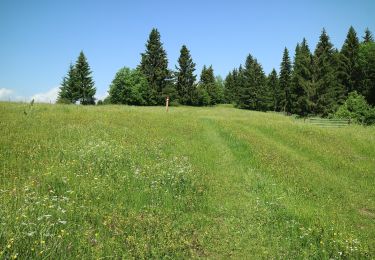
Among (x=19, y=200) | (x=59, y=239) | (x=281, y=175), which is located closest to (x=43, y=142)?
(x=19, y=200)

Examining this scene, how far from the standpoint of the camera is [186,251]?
7172mm

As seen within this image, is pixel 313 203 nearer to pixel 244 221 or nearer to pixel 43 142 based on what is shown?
pixel 244 221

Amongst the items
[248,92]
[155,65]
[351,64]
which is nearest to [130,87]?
[155,65]

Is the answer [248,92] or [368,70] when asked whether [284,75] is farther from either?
[368,70]

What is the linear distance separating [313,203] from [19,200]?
845 cm

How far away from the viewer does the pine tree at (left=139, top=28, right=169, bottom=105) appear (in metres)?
79.9

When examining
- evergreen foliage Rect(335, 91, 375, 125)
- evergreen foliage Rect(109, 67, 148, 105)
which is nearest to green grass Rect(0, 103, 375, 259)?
evergreen foliage Rect(335, 91, 375, 125)

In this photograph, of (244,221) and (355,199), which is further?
(355,199)

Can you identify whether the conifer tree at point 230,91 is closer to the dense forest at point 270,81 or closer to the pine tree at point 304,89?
the dense forest at point 270,81

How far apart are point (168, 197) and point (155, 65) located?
241 feet

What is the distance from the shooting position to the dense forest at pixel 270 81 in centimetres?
6956

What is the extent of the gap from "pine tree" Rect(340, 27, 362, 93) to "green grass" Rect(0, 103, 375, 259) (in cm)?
6176

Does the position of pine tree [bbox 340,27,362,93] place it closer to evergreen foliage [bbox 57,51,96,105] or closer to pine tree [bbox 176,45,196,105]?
pine tree [bbox 176,45,196,105]

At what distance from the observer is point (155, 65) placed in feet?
266
